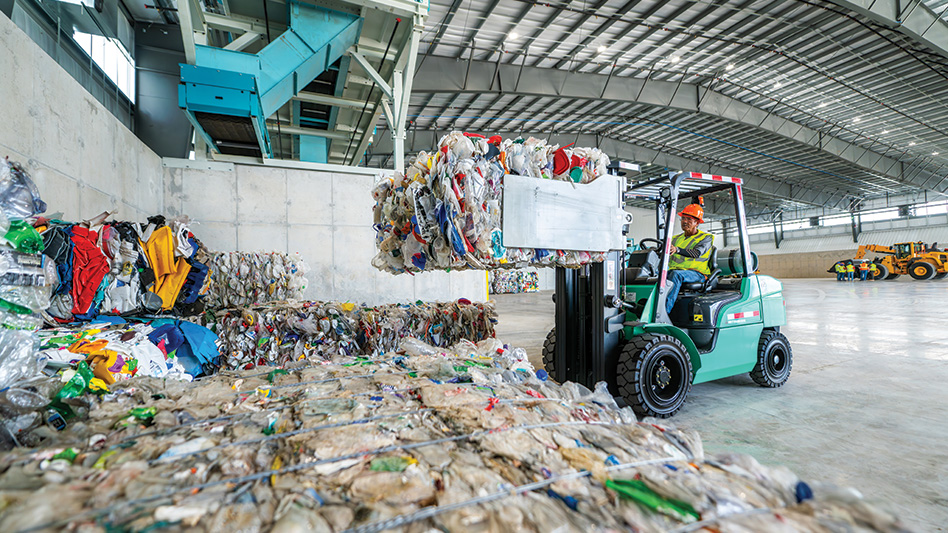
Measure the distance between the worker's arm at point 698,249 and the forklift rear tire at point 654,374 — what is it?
109cm

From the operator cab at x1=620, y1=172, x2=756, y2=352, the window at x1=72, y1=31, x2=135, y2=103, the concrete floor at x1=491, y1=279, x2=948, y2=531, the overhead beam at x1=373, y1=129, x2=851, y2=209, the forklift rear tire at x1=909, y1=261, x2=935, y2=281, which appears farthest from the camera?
the forklift rear tire at x1=909, y1=261, x2=935, y2=281

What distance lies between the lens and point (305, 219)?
6.99 m

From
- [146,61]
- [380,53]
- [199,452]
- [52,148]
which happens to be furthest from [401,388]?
[146,61]

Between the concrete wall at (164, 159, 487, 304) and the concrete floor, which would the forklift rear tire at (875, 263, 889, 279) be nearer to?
the concrete floor

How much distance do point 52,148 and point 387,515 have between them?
4.80m

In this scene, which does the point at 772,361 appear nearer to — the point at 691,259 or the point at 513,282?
the point at 691,259

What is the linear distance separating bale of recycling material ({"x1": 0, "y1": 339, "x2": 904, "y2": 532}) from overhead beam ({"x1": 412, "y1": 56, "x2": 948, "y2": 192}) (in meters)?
9.99

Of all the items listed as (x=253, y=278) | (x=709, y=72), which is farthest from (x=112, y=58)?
(x=709, y=72)

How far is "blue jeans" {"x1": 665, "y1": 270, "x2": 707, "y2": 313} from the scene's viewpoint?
4205 millimetres

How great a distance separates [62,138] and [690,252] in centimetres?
623

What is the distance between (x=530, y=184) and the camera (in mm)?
2627

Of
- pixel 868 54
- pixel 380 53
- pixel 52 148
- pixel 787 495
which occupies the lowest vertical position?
pixel 787 495

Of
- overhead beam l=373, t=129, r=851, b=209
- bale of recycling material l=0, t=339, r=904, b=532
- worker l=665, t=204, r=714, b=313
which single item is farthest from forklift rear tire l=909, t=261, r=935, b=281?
bale of recycling material l=0, t=339, r=904, b=532

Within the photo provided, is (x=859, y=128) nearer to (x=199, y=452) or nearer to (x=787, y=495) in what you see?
(x=787, y=495)
